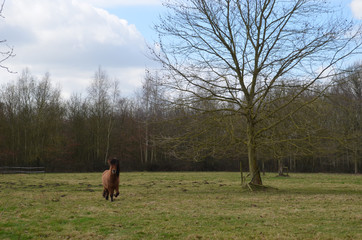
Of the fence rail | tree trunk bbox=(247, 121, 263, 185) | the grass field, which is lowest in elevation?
the grass field

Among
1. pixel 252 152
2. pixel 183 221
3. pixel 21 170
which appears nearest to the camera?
Result: pixel 183 221

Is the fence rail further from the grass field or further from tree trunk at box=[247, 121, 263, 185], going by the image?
tree trunk at box=[247, 121, 263, 185]

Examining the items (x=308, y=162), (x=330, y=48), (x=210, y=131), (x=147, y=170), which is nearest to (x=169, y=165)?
(x=147, y=170)

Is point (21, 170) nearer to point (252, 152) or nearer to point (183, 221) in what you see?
point (252, 152)

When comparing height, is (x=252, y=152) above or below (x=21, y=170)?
above

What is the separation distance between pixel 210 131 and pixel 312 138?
180 inches

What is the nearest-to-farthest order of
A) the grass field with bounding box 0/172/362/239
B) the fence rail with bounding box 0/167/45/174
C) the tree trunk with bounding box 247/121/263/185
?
1. the grass field with bounding box 0/172/362/239
2. the tree trunk with bounding box 247/121/263/185
3. the fence rail with bounding box 0/167/45/174

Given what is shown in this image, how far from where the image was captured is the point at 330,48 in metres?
14.7

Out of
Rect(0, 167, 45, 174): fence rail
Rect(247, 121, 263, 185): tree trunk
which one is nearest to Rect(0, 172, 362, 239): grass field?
Rect(247, 121, 263, 185): tree trunk

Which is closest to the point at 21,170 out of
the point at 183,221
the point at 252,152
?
the point at 252,152

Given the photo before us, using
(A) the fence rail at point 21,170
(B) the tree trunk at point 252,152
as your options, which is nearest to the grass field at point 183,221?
(B) the tree trunk at point 252,152

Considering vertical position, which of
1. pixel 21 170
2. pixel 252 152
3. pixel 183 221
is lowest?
pixel 183 221

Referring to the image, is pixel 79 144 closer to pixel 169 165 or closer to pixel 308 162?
pixel 169 165

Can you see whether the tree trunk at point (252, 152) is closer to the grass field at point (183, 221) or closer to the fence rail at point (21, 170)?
the grass field at point (183, 221)
